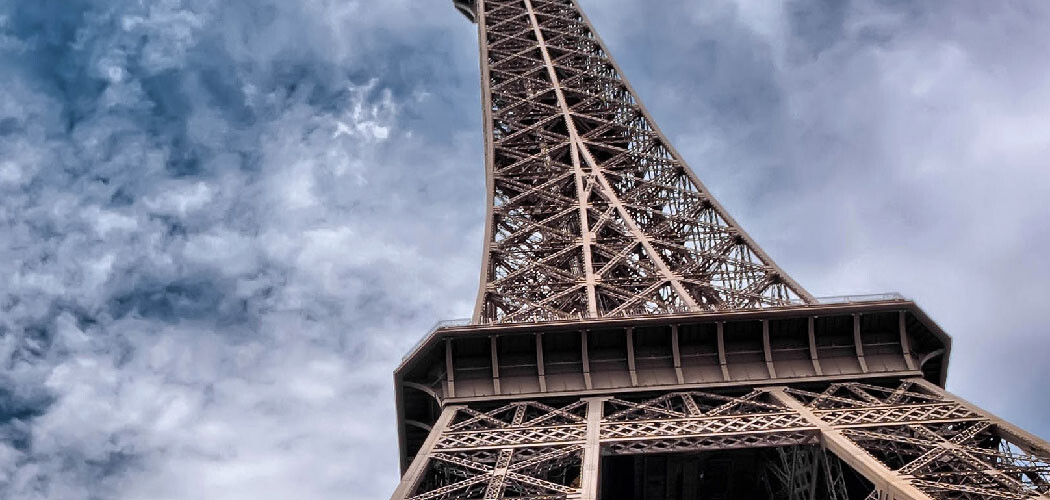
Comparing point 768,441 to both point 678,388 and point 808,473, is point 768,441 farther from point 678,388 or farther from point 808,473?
point 678,388

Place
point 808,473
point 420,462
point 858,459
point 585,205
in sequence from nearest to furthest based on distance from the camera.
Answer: point 858,459 → point 420,462 → point 808,473 → point 585,205

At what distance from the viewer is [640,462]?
31.4 metres

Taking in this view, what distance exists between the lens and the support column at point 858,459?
22.6 m

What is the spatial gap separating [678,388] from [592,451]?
492 centimetres

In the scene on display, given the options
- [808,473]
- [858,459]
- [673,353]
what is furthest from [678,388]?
[858,459]

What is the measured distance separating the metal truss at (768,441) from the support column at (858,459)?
0.11 ft

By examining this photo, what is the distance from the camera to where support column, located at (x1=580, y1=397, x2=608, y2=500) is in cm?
2400

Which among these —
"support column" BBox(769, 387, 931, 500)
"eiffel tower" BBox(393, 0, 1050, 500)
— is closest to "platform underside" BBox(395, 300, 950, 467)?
"eiffel tower" BBox(393, 0, 1050, 500)

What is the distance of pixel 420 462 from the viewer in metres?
26.8

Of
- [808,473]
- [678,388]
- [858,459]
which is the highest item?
[678,388]

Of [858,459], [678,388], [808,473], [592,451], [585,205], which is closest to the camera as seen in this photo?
[858,459]

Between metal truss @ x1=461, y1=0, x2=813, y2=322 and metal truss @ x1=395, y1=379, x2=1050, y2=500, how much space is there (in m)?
4.26

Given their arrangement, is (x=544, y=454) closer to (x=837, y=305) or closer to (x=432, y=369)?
(x=432, y=369)

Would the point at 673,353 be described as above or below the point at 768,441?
above
